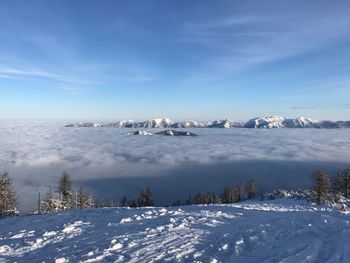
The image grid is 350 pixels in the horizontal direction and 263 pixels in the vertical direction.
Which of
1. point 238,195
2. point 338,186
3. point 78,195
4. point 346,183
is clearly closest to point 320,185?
point 338,186

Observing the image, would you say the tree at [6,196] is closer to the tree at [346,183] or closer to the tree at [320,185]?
the tree at [320,185]

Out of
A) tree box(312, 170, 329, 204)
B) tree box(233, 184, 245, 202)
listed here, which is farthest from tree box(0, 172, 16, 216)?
tree box(233, 184, 245, 202)

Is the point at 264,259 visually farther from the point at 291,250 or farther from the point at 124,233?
the point at 124,233

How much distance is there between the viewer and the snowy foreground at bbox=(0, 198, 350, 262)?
51.7 ft

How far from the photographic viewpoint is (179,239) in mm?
18484

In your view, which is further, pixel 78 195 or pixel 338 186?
pixel 338 186

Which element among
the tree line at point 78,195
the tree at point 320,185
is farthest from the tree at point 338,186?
the tree at point 320,185

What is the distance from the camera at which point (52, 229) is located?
22.0 m

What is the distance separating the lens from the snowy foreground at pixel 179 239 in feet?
51.7

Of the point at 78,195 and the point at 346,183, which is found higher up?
the point at 346,183

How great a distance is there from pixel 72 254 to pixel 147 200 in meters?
74.6

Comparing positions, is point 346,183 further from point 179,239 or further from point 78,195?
point 179,239

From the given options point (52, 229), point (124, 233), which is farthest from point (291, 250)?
point (52, 229)

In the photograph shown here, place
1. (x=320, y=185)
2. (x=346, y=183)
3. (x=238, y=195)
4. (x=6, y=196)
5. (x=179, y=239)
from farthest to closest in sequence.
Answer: (x=238, y=195) < (x=346, y=183) < (x=320, y=185) < (x=6, y=196) < (x=179, y=239)
